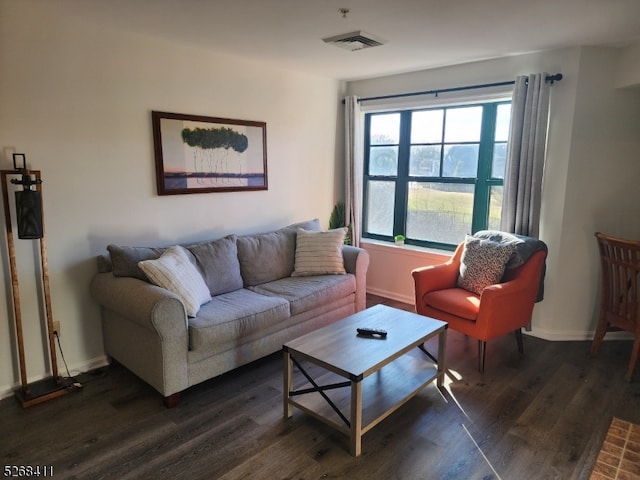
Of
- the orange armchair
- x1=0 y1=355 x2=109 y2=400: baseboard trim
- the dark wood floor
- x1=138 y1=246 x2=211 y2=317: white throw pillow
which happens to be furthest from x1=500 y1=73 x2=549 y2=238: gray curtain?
x1=0 y1=355 x2=109 y2=400: baseboard trim

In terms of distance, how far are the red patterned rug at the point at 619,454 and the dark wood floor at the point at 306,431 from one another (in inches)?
1.7

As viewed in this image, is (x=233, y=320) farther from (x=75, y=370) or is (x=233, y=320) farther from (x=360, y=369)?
(x=75, y=370)

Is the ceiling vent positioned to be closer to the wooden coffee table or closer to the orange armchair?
the orange armchair

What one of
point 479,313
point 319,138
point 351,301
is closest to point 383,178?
point 319,138

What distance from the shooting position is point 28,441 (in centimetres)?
218

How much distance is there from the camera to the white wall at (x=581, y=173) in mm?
3213

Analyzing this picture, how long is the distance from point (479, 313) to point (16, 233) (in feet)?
9.78

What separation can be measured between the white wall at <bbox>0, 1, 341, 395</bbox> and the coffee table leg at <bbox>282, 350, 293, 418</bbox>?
1.51 meters

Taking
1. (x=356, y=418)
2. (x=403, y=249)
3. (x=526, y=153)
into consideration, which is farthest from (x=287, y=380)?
(x=526, y=153)

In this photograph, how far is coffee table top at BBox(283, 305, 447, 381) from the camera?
2.10m

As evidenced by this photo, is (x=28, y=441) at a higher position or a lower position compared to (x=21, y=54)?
lower

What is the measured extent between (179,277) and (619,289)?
10.1 ft

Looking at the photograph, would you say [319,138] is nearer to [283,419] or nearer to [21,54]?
[21,54]

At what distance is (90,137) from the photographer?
2.78 m
